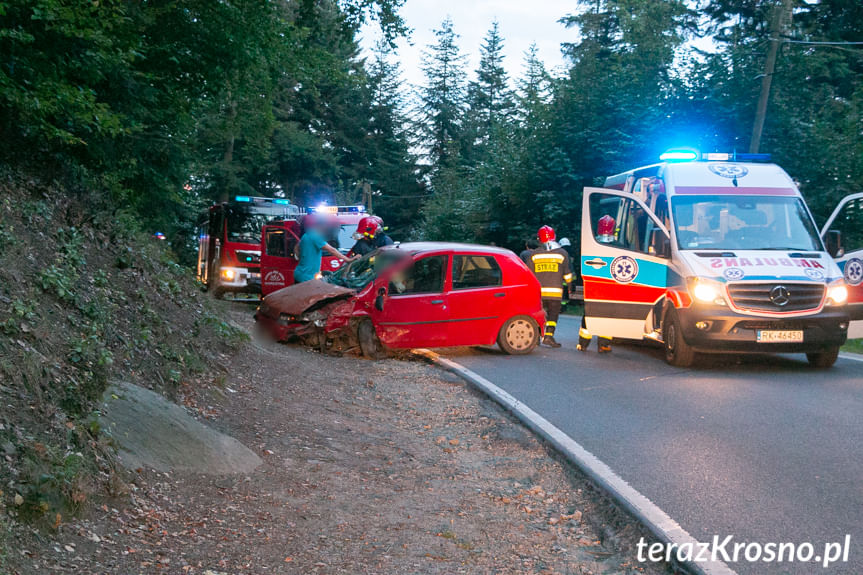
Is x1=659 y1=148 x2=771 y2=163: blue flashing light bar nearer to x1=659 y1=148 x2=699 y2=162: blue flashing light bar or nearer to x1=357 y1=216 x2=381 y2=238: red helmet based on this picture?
x1=659 y1=148 x2=699 y2=162: blue flashing light bar

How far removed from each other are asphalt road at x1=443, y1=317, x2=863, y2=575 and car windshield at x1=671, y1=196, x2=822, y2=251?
5.42 ft

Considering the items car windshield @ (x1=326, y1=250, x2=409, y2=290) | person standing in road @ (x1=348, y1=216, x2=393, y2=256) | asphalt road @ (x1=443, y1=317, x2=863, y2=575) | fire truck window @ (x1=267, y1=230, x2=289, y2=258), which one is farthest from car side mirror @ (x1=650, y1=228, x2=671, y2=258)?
fire truck window @ (x1=267, y1=230, x2=289, y2=258)

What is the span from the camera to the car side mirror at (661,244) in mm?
13062

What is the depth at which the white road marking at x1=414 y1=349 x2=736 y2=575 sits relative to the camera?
5160 millimetres

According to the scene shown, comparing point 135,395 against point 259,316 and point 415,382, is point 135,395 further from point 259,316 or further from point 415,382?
point 259,316

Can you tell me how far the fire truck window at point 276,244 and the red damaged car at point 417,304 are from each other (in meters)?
8.64

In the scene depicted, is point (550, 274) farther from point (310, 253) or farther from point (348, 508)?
point (348, 508)

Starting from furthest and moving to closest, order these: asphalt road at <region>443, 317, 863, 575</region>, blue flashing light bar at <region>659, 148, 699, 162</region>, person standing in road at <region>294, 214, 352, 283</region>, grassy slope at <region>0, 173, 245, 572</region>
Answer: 1. person standing in road at <region>294, 214, 352, 283</region>
2. blue flashing light bar at <region>659, 148, 699, 162</region>
3. asphalt road at <region>443, 317, 863, 575</region>
4. grassy slope at <region>0, 173, 245, 572</region>

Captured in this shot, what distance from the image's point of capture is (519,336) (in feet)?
47.1

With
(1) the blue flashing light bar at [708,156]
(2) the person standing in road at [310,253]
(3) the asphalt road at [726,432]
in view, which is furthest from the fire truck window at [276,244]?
(1) the blue flashing light bar at [708,156]

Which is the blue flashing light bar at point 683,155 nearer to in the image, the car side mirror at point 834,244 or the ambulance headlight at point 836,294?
the car side mirror at point 834,244

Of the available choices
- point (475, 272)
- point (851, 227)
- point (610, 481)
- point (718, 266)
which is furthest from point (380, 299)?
point (851, 227)

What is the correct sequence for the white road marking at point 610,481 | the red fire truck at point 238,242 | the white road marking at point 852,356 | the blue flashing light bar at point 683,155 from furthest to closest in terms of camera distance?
1. the red fire truck at point 238,242
2. the blue flashing light bar at point 683,155
3. the white road marking at point 852,356
4. the white road marking at point 610,481

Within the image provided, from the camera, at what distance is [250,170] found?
186 feet
